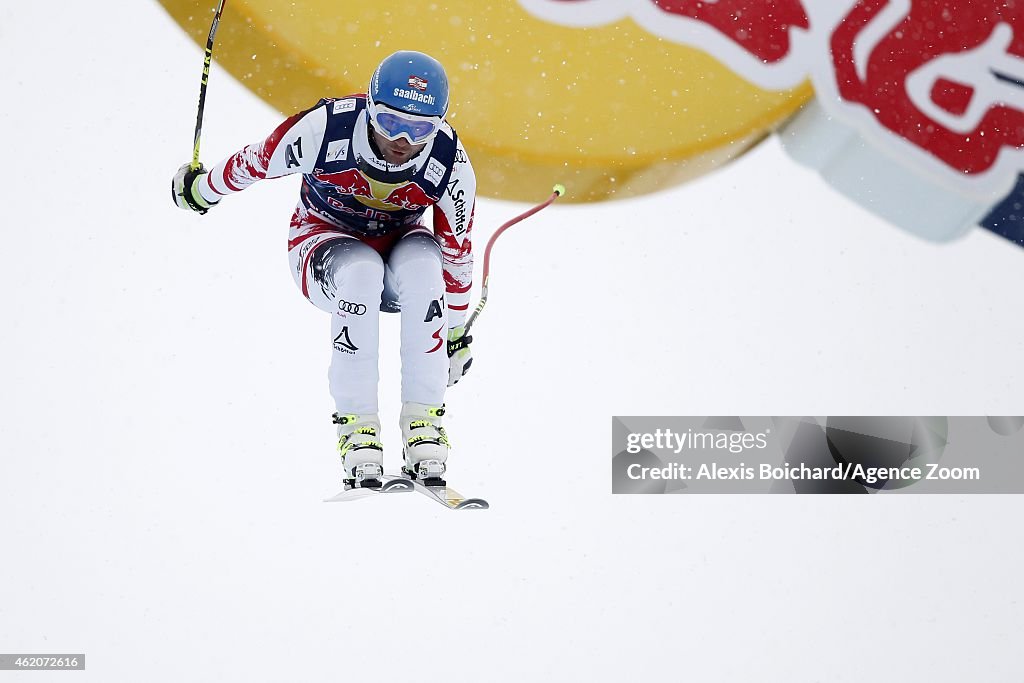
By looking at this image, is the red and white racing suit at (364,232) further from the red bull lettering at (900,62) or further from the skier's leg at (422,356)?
the red bull lettering at (900,62)

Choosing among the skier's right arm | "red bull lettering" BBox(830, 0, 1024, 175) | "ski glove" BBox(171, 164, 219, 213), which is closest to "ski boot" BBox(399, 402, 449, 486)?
the skier's right arm

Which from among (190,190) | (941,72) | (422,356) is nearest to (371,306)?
(422,356)

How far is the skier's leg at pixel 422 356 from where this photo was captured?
10.8 feet

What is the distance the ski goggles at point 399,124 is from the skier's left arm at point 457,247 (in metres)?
0.27

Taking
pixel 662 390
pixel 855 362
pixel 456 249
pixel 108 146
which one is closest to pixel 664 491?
pixel 662 390

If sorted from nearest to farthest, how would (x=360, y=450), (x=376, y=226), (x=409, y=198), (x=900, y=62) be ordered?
1. (x=360, y=450)
2. (x=409, y=198)
3. (x=376, y=226)
4. (x=900, y=62)

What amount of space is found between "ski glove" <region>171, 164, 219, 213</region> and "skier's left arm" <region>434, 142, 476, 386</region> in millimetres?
831

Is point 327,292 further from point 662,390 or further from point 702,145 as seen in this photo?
point 702,145

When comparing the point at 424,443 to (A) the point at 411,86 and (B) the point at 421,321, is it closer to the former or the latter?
(B) the point at 421,321

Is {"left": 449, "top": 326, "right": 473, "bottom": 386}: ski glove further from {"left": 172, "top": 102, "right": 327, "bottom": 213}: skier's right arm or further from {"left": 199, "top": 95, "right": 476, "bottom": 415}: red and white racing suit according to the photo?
{"left": 172, "top": 102, "right": 327, "bottom": 213}: skier's right arm

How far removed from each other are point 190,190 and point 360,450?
3.78ft

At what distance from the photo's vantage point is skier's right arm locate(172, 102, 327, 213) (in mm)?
3252

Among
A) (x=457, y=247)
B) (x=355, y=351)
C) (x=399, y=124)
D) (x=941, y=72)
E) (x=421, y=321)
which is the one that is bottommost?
(x=355, y=351)

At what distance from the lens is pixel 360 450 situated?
10.4 feet
